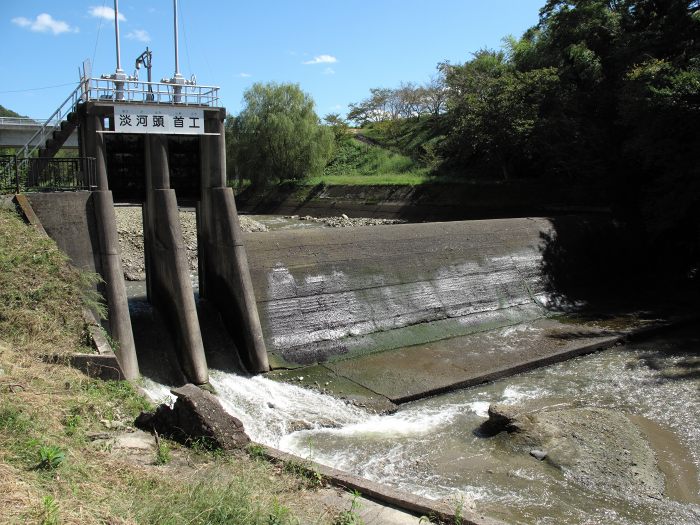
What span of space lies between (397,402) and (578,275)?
436 inches

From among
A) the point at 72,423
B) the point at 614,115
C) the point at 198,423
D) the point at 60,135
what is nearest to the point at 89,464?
the point at 72,423

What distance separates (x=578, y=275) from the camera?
67.3ft

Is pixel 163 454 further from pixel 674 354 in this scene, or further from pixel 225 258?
pixel 674 354

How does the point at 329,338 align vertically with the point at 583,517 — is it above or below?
above

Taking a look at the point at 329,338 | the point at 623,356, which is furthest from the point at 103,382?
the point at 623,356

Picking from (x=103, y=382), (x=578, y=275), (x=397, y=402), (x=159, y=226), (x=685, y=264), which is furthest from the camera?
(x=685, y=264)

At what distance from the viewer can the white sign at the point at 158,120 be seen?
42.8 ft

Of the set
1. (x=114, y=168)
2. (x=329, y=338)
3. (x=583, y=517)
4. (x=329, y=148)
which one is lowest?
(x=583, y=517)

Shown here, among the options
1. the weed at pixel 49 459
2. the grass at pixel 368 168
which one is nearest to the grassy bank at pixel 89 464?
the weed at pixel 49 459

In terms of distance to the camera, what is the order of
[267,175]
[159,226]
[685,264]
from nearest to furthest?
1. [159,226]
2. [685,264]
3. [267,175]

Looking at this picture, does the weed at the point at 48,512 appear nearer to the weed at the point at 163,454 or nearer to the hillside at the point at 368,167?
the weed at the point at 163,454

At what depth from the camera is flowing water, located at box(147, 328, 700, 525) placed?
8250 mm

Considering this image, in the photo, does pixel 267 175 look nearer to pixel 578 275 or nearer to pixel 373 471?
pixel 578 275

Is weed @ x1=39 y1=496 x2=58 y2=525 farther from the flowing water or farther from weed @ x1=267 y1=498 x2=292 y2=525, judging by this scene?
the flowing water
